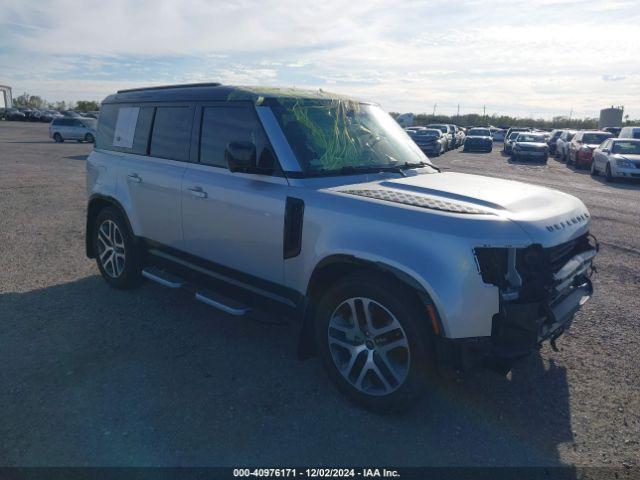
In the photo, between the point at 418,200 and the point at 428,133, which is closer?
the point at 418,200

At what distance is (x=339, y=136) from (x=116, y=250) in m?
2.83

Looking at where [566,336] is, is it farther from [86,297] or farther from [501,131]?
[501,131]

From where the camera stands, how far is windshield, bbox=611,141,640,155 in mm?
17475

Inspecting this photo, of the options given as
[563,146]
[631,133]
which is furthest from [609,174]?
[563,146]

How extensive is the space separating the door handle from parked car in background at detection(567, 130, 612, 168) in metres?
21.6

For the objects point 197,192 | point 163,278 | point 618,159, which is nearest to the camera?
point 197,192

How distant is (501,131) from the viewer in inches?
2222

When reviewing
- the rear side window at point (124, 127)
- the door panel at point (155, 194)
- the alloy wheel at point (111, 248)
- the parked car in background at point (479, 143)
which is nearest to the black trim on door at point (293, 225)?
the door panel at point (155, 194)

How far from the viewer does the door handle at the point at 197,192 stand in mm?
4259

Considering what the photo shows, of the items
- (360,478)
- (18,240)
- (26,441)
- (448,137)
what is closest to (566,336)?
(360,478)

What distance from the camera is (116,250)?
5.51 metres

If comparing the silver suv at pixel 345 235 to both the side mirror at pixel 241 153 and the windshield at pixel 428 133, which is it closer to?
the side mirror at pixel 241 153

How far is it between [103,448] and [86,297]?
2.73 metres

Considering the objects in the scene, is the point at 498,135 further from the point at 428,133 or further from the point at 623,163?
the point at 623,163
